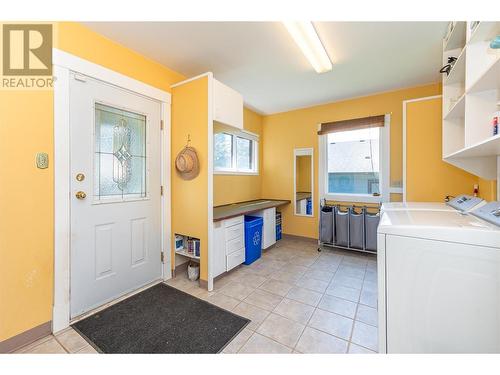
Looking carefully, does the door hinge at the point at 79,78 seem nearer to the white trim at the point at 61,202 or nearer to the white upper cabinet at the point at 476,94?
the white trim at the point at 61,202

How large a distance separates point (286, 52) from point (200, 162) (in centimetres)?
153

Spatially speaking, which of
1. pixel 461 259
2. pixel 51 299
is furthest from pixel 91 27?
pixel 461 259

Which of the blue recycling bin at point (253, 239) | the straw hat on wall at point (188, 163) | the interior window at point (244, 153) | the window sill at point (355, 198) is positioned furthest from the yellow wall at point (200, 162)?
the window sill at point (355, 198)

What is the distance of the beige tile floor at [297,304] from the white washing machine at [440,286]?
58 cm

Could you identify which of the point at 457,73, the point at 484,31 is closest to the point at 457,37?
the point at 457,73

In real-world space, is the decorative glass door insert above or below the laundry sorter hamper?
above

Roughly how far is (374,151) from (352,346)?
2.92 m

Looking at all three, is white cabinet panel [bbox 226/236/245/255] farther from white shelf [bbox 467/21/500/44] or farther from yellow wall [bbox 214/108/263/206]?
white shelf [bbox 467/21/500/44]

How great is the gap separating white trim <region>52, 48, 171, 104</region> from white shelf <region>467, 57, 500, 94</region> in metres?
2.68

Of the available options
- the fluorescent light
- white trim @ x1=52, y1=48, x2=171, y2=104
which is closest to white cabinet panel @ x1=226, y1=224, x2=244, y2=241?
white trim @ x1=52, y1=48, x2=171, y2=104

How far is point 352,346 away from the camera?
150cm

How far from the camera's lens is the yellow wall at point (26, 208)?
1456mm

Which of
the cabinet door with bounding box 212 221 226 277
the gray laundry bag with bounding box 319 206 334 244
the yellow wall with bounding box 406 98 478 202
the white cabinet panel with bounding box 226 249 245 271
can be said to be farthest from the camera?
the gray laundry bag with bounding box 319 206 334 244

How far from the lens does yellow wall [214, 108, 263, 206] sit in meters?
3.51
